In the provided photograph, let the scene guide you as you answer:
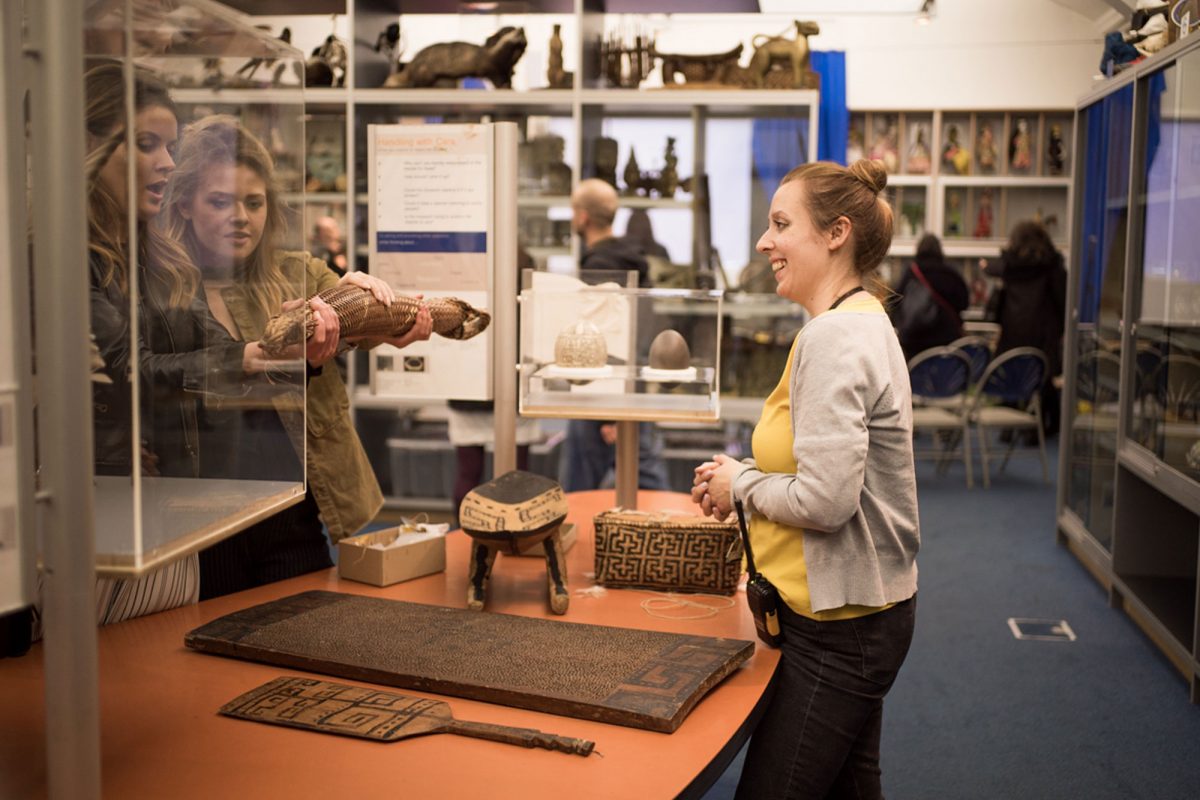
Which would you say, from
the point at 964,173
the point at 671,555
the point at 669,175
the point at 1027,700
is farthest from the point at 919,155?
the point at 671,555

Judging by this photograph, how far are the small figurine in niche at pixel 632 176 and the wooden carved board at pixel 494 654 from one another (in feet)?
13.5

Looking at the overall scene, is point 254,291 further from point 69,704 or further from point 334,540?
point 334,540

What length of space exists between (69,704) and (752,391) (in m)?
4.95

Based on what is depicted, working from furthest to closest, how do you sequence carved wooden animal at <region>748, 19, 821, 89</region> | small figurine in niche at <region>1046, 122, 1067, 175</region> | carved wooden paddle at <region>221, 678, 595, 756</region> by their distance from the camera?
small figurine in niche at <region>1046, 122, 1067, 175</region> < carved wooden animal at <region>748, 19, 821, 89</region> < carved wooden paddle at <region>221, 678, 595, 756</region>

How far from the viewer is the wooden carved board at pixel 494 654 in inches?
61.4

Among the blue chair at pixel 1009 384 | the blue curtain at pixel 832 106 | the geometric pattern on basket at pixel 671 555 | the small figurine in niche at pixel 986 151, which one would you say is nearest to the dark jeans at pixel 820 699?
the geometric pattern on basket at pixel 671 555

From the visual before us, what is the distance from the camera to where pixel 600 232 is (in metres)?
5.15

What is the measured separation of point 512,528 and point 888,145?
8527 mm

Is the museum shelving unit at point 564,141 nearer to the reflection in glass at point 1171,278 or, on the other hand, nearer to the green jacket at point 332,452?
the reflection in glass at point 1171,278

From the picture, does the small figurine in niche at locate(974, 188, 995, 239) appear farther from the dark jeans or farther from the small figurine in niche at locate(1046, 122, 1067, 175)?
the dark jeans

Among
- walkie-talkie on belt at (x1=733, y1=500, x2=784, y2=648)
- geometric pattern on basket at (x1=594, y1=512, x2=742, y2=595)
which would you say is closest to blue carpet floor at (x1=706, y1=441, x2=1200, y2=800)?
geometric pattern on basket at (x1=594, y1=512, x2=742, y2=595)

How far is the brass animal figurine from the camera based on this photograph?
Result: 1625 millimetres

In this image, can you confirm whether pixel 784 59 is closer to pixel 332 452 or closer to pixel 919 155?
pixel 332 452

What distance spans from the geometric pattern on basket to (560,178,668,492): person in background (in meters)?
2.75
